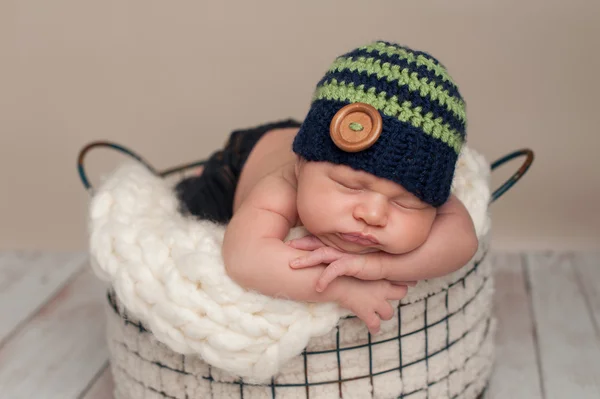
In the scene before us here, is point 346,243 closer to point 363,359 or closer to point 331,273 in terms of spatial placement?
point 331,273

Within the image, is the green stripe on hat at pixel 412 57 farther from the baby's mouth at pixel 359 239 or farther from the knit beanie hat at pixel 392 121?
the baby's mouth at pixel 359 239

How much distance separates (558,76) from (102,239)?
104 centimetres

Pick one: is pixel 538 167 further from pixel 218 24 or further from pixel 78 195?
pixel 78 195

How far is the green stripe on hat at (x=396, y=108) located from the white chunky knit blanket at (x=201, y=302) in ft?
0.59

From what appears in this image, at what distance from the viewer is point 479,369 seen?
1.06 metres

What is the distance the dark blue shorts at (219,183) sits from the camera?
1.17 meters

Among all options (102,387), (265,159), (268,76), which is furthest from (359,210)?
(268,76)

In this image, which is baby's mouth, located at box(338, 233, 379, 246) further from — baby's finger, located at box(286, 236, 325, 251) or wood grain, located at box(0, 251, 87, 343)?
wood grain, located at box(0, 251, 87, 343)

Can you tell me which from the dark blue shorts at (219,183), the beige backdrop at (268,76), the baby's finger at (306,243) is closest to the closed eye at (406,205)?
the baby's finger at (306,243)

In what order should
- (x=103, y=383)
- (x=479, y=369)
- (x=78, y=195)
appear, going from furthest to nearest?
(x=78, y=195) < (x=103, y=383) < (x=479, y=369)

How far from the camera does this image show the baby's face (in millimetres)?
805

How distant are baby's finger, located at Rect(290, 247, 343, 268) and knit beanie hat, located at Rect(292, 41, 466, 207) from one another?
10cm

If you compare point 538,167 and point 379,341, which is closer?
point 379,341

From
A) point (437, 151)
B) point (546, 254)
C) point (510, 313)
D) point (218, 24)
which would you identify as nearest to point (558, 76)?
point (546, 254)
